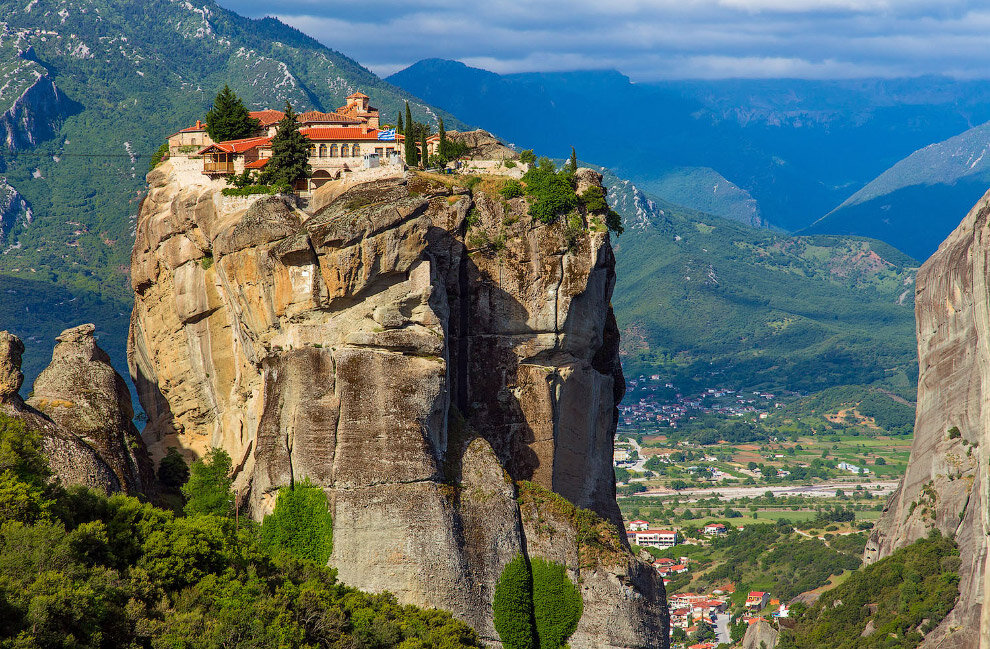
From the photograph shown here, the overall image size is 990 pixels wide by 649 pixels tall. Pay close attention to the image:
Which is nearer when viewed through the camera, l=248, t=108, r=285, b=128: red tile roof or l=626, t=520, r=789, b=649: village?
l=248, t=108, r=285, b=128: red tile roof

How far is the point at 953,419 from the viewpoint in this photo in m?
104

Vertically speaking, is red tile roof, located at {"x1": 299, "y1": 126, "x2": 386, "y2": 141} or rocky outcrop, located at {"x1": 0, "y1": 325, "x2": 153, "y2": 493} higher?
red tile roof, located at {"x1": 299, "y1": 126, "x2": 386, "y2": 141}

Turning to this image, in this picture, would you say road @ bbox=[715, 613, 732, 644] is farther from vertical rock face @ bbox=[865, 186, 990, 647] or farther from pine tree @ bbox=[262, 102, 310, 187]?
pine tree @ bbox=[262, 102, 310, 187]

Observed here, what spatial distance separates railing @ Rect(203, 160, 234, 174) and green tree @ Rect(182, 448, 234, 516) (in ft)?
48.9

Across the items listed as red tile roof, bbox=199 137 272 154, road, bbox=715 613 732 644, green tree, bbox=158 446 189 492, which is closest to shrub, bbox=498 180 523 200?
red tile roof, bbox=199 137 272 154

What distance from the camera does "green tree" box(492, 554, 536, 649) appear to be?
58.8 meters

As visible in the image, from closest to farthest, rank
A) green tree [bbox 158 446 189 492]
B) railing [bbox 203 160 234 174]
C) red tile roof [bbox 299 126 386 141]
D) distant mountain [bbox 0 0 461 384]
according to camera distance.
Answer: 1. green tree [bbox 158 446 189 492]
2. railing [bbox 203 160 234 174]
3. red tile roof [bbox 299 126 386 141]
4. distant mountain [bbox 0 0 461 384]

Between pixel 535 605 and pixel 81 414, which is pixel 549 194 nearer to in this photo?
pixel 535 605

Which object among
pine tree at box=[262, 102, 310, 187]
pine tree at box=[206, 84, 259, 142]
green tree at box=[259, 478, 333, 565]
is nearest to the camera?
green tree at box=[259, 478, 333, 565]

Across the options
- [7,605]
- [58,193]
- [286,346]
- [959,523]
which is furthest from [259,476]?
[58,193]

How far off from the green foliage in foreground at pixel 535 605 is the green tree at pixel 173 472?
15.2 m

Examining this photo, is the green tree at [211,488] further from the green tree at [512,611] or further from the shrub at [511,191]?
the shrub at [511,191]

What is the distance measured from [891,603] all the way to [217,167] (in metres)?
53.9

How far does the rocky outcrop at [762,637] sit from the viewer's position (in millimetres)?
106312
